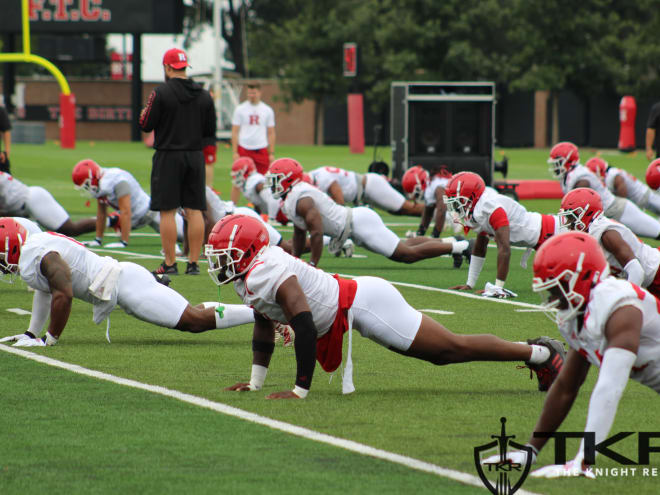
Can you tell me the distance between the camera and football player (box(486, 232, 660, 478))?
452 centimetres

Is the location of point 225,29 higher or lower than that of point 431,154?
higher

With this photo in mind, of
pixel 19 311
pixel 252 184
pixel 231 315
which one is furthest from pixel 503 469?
pixel 252 184

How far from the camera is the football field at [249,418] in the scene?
15.8 feet

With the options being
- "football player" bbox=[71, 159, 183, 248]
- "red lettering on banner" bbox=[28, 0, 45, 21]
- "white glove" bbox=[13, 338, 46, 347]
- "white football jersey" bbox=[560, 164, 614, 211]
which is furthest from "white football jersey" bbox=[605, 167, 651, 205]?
"red lettering on banner" bbox=[28, 0, 45, 21]

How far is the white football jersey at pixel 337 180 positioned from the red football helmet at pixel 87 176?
111 inches

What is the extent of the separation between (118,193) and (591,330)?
393 inches

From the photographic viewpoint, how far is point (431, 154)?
21.1m

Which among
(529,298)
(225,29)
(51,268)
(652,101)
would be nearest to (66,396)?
(51,268)

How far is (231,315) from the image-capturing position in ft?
26.7

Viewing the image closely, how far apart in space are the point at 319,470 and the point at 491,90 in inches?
671

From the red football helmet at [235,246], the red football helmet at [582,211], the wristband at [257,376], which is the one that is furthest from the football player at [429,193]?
the red football helmet at [235,246]

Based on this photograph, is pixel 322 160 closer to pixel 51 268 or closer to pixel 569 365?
pixel 51 268

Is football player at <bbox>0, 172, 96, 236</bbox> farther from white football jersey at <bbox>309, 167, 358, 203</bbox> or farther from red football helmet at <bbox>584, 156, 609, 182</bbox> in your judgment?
red football helmet at <bbox>584, 156, 609, 182</bbox>

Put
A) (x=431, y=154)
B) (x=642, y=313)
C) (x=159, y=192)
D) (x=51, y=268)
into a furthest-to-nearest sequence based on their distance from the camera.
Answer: (x=431, y=154) → (x=159, y=192) → (x=51, y=268) → (x=642, y=313)
